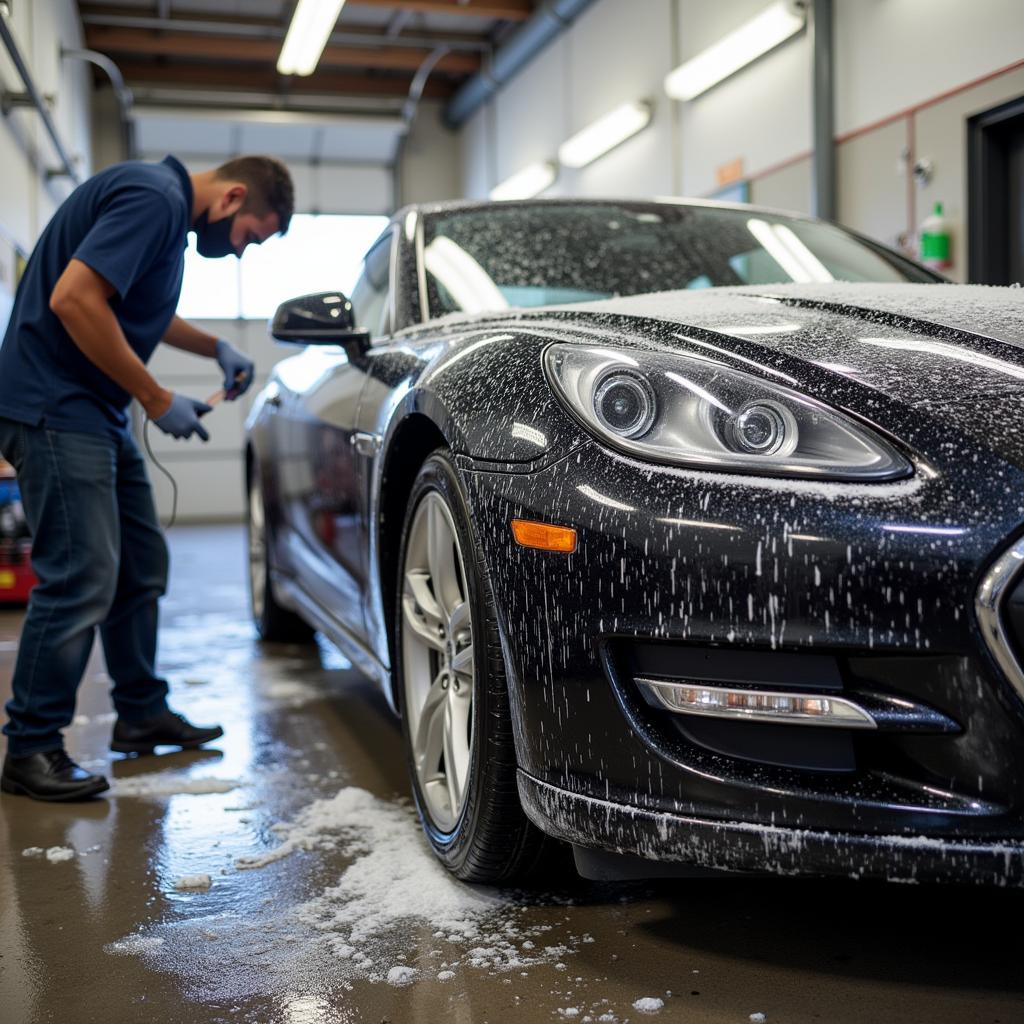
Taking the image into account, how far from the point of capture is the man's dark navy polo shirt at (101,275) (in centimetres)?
257

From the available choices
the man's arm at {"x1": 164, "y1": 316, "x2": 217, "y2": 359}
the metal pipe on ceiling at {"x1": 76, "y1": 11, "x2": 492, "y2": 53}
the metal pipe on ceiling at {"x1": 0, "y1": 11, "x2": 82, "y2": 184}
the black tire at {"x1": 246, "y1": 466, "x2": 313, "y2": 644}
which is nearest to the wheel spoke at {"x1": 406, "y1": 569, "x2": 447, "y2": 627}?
the man's arm at {"x1": 164, "y1": 316, "x2": 217, "y2": 359}

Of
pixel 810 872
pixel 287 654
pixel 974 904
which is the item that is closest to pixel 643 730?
pixel 810 872

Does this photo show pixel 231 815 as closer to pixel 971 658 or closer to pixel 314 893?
pixel 314 893

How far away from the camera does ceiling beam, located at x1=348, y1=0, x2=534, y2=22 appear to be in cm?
1112

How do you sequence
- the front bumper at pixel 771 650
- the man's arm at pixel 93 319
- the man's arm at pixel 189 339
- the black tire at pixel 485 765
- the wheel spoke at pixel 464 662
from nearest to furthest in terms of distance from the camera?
the front bumper at pixel 771 650, the black tire at pixel 485 765, the wheel spoke at pixel 464 662, the man's arm at pixel 93 319, the man's arm at pixel 189 339

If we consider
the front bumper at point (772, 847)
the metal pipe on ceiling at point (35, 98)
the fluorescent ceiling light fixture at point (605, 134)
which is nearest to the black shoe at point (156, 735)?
the front bumper at point (772, 847)

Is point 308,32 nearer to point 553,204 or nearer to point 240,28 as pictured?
point 240,28

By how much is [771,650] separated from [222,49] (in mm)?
12992

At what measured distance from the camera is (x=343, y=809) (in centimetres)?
240

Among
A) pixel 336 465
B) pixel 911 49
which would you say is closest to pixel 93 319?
pixel 336 465

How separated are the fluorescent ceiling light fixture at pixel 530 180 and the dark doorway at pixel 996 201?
19.5ft

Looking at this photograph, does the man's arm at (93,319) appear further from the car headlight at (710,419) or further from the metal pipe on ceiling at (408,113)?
the metal pipe on ceiling at (408,113)

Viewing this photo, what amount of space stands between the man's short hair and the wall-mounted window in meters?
11.2

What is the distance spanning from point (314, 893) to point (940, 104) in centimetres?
589
